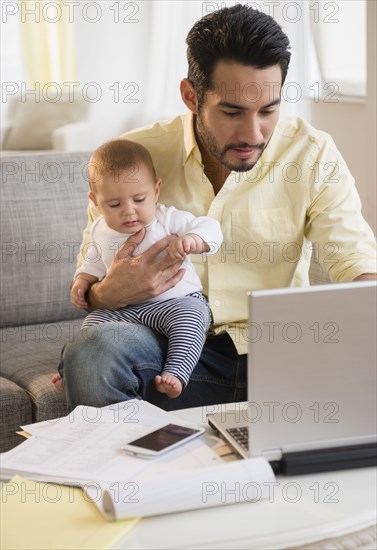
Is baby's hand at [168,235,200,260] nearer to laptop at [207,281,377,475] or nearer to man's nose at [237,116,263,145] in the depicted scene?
man's nose at [237,116,263,145]

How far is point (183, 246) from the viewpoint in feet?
6.18

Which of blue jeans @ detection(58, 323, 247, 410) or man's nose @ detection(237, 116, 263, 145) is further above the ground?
man's nose @ detection(237, 116, 263, 145)

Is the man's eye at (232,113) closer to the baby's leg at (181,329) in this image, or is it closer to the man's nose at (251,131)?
the man's nose at (251,131)

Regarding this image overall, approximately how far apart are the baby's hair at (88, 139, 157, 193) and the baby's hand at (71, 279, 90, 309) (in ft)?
0.72

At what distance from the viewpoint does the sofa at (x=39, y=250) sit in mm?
2445

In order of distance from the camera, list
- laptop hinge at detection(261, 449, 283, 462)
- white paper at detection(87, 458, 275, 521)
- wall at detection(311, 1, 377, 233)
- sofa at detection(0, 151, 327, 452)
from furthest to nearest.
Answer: wall at detection(311, 1, 377, 233) < sofa at detection(0, 151, 327, 452) < laptop hinge at detection(261, 449, 283, 462) < white paper at detection(87, 458, 275, 521)

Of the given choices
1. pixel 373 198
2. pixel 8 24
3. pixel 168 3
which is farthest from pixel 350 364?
pixel 8 24

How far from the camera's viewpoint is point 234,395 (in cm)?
Answer: 204

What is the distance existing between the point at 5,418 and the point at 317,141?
95 cm

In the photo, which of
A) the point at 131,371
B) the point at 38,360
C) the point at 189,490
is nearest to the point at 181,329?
the point at 131,371

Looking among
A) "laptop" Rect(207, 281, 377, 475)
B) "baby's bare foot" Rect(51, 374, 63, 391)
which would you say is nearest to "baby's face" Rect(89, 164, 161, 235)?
"baby's bare foot" Rect(51, 374, 63, 391)

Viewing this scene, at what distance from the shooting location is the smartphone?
4.49ft

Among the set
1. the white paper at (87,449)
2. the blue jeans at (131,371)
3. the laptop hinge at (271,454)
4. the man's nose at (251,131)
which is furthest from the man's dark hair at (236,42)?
the laptop hinge at (271,454)

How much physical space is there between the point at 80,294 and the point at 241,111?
551 millimetres
